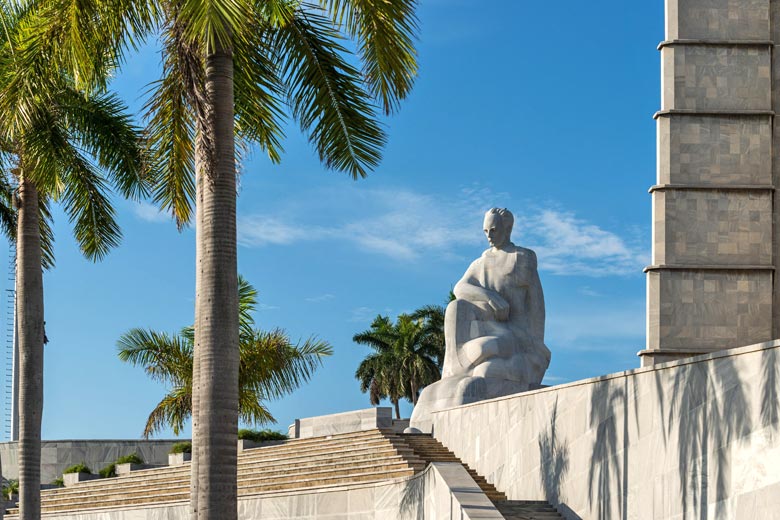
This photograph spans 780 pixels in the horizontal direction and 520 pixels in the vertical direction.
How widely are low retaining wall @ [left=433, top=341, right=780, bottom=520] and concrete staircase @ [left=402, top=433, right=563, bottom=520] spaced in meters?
0.18

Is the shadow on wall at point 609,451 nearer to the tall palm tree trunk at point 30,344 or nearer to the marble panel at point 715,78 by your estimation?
the tall palm tree trunk at point 30,344

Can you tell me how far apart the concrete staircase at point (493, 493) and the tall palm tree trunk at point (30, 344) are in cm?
589

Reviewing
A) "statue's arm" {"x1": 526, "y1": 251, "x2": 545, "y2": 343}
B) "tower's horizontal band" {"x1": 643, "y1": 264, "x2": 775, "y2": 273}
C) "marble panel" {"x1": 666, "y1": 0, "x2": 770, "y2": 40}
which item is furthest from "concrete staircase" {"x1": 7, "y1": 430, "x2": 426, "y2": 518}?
"marble panel" {"x1": 666, "y1": 0, "x2": 770, "y2": 40}

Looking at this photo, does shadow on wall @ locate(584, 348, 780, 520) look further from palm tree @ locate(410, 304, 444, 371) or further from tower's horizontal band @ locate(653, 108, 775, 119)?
palm tree @ locate(410, 304, 444, 371)

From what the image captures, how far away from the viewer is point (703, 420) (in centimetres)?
1151

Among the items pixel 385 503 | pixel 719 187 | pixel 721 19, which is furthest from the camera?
pixel 721 19

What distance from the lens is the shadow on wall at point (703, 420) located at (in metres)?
10.8

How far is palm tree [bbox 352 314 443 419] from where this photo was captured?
169ft

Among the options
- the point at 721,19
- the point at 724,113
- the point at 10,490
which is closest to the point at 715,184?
the point at 724,113

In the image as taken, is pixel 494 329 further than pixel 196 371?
Yes

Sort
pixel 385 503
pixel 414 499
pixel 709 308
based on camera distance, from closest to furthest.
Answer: pixel 414 499
pixel 385 503
pixel 709 308

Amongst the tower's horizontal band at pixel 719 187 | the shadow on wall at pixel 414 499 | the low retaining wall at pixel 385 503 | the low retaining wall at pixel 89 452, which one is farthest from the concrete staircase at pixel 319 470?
the low retaining wall at pixel 89 452

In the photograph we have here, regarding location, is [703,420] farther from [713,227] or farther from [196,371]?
[713,227]

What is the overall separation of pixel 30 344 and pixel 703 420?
10786mm
